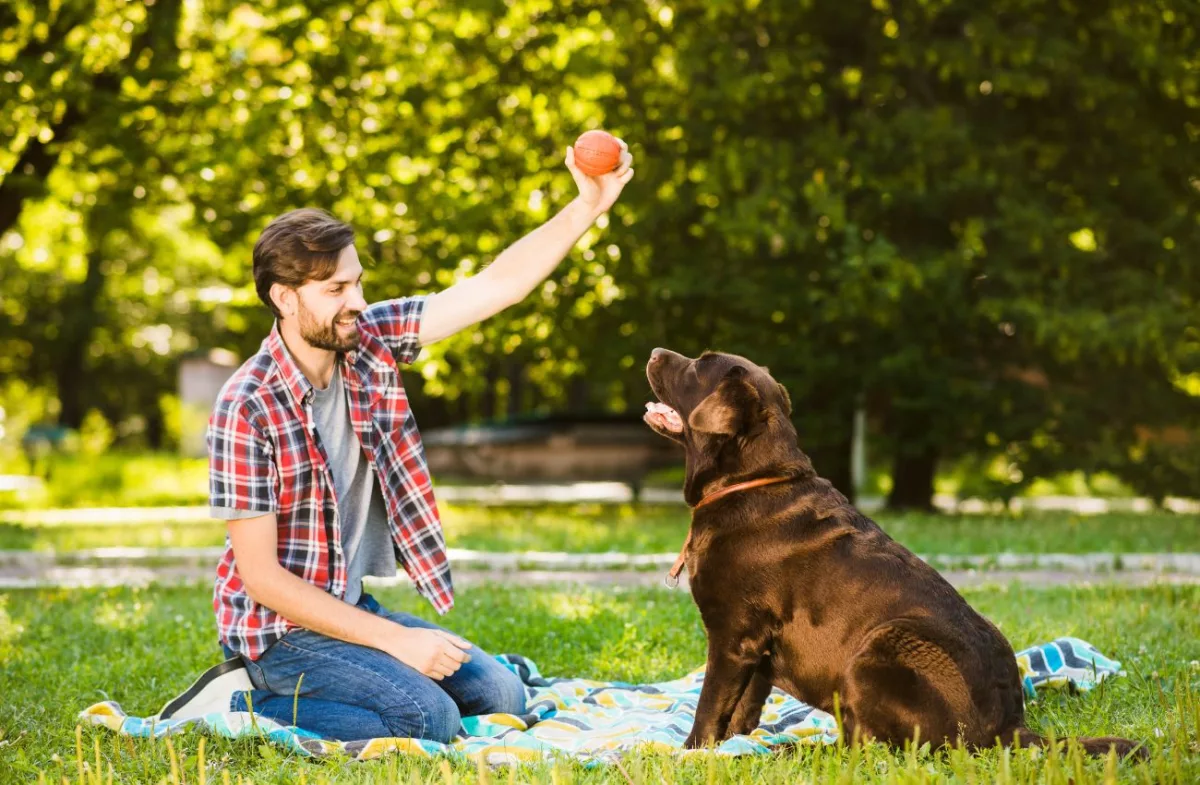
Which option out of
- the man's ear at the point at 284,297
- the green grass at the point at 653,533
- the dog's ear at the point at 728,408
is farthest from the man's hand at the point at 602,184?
the green grass at the point at 653,533

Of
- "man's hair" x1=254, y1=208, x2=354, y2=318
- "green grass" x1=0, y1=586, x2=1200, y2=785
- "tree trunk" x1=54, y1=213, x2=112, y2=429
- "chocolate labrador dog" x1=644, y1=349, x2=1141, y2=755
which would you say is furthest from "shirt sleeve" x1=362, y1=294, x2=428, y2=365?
"tree trunk" x1=54, y1=213, x2=112, y2=429

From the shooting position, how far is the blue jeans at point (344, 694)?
4238 mm

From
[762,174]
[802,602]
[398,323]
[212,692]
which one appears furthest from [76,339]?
[802,602]

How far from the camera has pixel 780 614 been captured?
407cm

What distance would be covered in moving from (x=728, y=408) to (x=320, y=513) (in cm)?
149

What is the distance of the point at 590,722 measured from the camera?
185 inches

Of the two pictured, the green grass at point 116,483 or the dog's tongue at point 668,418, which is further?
the green grass at point 116,483

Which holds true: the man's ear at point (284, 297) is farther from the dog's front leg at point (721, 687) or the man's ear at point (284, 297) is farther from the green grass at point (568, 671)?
the dog's front leg at point (721, 687)

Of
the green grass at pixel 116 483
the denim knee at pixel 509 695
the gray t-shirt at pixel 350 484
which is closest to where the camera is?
the gray t-shirt at pixel 350 484

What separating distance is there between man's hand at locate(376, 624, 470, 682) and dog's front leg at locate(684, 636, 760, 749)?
0.85 metres

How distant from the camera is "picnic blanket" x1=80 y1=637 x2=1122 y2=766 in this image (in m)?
4.03

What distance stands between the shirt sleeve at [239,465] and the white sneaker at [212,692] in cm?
65

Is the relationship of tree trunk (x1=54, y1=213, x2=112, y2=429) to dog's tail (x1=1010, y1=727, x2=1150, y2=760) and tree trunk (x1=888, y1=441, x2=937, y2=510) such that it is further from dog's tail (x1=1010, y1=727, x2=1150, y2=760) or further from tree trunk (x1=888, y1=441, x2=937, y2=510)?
dog's tail (x1=1010, y1=727, x2=1150, y2=760)

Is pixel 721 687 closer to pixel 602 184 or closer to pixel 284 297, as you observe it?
pixel 602 184
